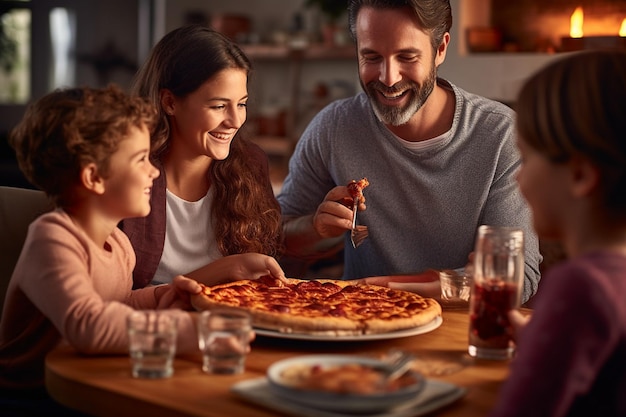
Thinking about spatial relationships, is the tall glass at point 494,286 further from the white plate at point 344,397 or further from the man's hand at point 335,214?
the man's hand at point 335,214

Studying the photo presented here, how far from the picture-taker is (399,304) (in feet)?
5.78

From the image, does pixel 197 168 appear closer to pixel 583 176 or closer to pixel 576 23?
pixel 583 176

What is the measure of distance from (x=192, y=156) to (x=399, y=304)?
818 millimetres

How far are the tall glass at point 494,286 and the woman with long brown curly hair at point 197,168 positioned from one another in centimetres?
81

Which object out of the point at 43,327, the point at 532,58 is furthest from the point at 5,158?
the point at 43,327

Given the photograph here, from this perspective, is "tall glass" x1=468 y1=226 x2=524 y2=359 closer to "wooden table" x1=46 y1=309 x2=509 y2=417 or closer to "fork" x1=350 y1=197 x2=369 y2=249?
"wooden table" x1=46 y1=309 x2=509 y2=417

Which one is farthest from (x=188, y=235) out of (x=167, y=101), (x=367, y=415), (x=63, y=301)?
(x=367, y=415)

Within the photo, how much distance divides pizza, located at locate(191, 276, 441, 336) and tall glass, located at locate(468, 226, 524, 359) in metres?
0.14

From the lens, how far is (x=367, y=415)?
1183mm

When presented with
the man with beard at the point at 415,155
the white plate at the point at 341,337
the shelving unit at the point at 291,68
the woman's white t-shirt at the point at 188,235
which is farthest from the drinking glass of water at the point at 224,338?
the shelving unit at the point at 291,68

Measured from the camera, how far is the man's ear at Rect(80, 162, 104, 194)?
1.64 meters

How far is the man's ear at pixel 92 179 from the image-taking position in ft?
5.39

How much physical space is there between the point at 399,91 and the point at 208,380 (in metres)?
1.33

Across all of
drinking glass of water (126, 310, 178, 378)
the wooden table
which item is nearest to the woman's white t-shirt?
the wooden table
